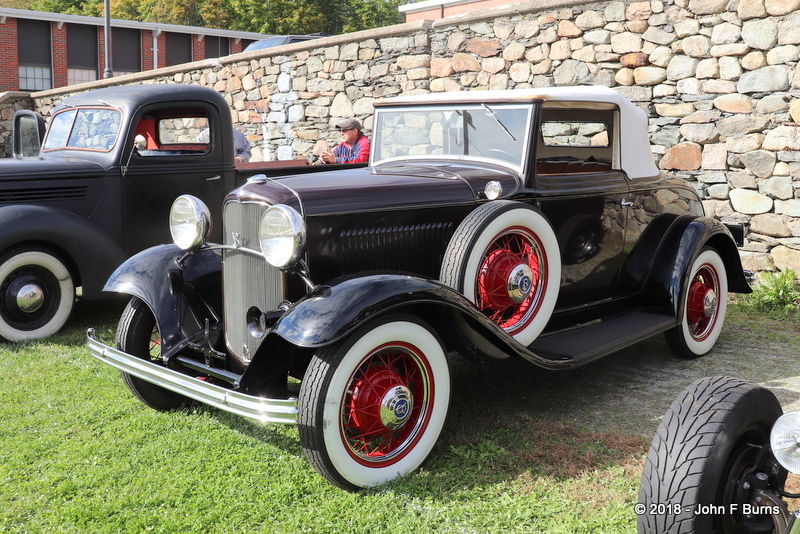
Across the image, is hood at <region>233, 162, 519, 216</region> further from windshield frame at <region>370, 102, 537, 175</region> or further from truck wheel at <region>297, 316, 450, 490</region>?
truck wheel at <region>297, 316, 450, 490</region>

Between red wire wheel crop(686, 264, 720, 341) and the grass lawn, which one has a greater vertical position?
red wire wheel crop(686, 264, 720, 341)

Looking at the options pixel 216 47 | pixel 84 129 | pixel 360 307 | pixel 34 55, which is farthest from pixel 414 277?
pixel 216 47

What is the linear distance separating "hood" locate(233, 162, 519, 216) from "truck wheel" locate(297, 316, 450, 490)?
2.29 ft

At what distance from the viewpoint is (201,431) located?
340 cm

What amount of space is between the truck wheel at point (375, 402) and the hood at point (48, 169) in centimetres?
351

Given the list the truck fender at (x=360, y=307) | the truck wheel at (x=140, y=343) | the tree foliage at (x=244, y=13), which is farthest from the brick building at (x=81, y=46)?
the truck fender at (x=360, y=307)

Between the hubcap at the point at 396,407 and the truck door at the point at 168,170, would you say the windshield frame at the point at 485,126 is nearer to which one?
the hubcap at the point at 396,407

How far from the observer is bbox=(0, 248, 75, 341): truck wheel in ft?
16.0

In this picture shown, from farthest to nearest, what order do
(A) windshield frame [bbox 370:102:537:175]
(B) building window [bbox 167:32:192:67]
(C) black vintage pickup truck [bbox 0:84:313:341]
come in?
(B) building window [bbox 167:32:192:67] < (C) black vintage pickup truck [bbox 0:84:313:341] < (A) windshield frame [bbox 370:102:537:175]

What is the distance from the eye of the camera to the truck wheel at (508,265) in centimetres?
322

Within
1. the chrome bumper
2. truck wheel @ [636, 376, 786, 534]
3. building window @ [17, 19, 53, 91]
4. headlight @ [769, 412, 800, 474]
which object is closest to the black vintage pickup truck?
the chrome bumper

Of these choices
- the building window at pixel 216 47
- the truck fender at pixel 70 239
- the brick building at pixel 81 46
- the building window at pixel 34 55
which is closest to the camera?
the truck fender at pixel 70 239

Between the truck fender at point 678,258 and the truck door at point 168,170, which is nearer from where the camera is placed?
the truck fender at point 678,258

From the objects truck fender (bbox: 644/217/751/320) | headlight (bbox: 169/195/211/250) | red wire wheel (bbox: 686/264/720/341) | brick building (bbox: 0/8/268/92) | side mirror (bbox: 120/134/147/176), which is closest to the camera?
headlight (bbox: 169/195/211/250)
